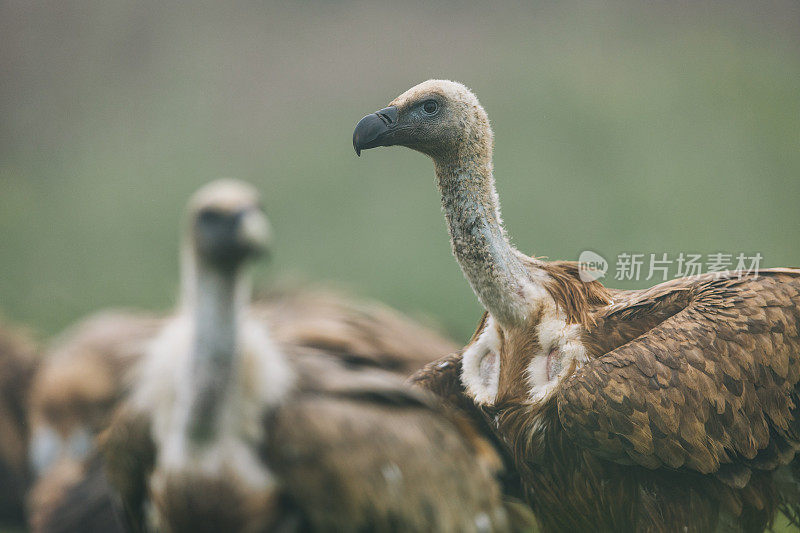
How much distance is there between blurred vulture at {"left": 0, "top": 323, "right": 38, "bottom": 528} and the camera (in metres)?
2.84

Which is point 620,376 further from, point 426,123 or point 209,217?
point 209,217

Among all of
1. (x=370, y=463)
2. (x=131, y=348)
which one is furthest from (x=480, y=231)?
(x=131, y=348)

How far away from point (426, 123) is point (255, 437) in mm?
704

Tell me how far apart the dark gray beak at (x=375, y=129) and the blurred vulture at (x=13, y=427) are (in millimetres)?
2011

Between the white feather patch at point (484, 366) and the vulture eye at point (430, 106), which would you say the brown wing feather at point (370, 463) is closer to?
the white feather patch at point (484, 366)

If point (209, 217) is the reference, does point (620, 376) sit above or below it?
below

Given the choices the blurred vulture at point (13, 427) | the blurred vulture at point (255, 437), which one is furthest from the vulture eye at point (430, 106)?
the blurred vulture at point (13, 427)

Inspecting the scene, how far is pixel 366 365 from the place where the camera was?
1806 millimetres

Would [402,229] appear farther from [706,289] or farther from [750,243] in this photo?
[706,289]

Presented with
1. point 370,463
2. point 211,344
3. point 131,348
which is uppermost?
→ point 211,344

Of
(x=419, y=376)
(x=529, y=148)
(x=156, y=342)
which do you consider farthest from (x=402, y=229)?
(x=156, y=342)

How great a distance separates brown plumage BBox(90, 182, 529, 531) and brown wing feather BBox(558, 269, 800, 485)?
0.28 meters

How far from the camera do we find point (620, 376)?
58.2 inches

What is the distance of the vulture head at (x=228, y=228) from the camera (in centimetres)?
124
